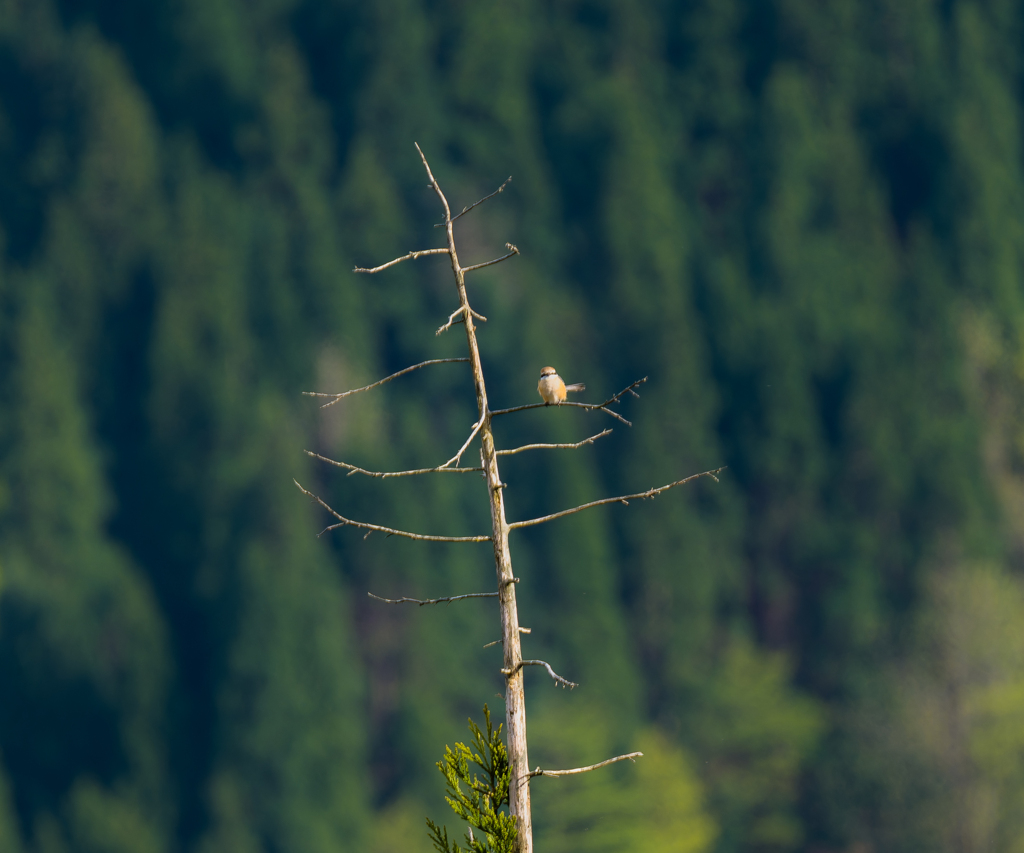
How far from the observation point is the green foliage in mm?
8930

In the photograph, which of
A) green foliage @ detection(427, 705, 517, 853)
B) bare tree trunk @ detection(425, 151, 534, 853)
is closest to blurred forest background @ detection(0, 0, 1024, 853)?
green foliage @ detection(427, 705, 517, 853)

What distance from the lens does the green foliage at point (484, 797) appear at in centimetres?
893

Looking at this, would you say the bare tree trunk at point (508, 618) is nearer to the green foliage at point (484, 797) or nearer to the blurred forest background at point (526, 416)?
the green foliage at point (484, 797)

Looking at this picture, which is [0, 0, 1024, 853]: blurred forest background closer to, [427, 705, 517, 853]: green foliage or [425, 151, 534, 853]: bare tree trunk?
[427, 705, 517, 853]: green foliage

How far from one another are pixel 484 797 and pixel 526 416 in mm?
48219

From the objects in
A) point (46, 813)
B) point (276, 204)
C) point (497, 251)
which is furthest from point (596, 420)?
point (46, 813)

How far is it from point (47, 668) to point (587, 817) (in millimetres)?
18135

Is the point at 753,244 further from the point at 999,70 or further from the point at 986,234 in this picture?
the point at 999,70

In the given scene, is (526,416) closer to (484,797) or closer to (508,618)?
(484,797)

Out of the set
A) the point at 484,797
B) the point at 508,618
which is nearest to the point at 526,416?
the point at 484,797

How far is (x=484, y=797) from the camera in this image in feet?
30.6

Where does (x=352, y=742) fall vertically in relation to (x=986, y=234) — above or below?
below

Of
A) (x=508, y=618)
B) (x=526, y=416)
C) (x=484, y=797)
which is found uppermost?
(x=526, y=416)

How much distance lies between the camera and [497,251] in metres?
59.8
